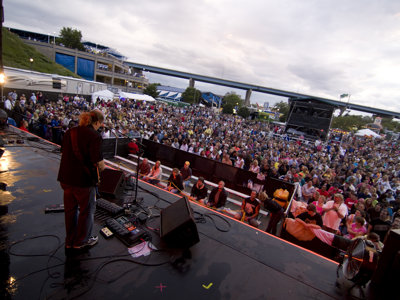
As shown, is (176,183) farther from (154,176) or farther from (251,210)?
(251,210)

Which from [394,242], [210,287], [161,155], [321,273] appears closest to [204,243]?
[210,287]

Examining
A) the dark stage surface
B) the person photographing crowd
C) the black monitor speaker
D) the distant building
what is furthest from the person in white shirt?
the distant building

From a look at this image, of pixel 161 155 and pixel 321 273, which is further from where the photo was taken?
pixel 161 155

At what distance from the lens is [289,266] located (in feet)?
9.70

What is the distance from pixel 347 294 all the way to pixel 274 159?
30.3ft

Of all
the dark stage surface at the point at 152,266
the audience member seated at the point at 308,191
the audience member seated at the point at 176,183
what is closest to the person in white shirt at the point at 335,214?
the audience member seated at the point at 308,191

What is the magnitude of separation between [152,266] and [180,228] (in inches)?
22.6

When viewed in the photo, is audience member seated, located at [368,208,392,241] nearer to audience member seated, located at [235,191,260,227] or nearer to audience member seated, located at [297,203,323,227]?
audience member seated, located at [297,203,323,227]

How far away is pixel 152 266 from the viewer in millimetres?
2590

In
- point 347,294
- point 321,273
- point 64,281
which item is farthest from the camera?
point 321,273

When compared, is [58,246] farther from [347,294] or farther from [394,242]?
[394,242]

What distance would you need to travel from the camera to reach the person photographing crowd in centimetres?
224

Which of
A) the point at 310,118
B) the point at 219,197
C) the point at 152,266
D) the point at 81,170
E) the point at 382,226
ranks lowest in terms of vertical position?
the point at 219,197

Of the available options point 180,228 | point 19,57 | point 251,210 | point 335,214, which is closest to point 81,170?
point 180,228
